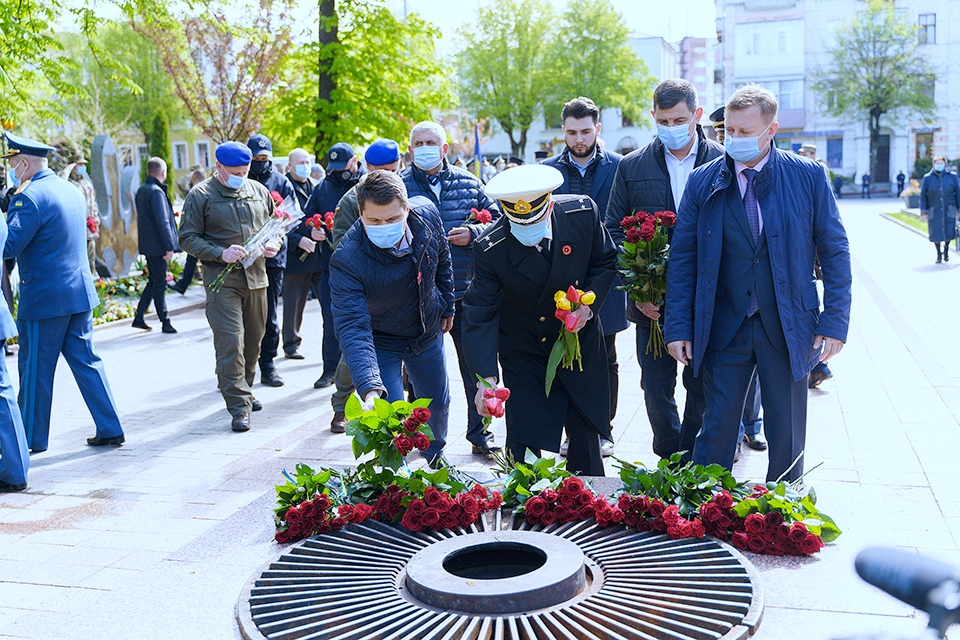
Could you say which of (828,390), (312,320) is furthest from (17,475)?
(312,320)

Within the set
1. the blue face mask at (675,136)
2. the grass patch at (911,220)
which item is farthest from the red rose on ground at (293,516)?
the grass patch at (911,220)

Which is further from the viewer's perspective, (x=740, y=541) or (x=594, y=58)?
(x=594, y=58)

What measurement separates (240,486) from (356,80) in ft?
37.2

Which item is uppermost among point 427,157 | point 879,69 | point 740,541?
point 879,69

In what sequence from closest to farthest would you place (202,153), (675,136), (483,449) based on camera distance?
(675,136) → (483,449) → (202,153)

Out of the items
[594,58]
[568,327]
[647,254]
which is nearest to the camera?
[568,327]

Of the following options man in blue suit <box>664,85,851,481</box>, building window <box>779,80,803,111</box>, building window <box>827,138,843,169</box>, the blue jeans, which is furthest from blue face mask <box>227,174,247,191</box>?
building window <box>779,80,803,111</box>

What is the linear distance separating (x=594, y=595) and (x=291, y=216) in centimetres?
A: 580

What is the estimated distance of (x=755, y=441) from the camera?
6293 millimetres

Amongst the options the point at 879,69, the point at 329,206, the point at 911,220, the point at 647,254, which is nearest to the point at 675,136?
the point at 647,254

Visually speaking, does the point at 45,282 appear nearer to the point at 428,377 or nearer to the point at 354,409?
the point at 428,377

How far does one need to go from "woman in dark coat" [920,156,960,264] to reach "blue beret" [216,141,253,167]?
45.3 feet

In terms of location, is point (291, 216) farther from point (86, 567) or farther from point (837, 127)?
point (837, 127)

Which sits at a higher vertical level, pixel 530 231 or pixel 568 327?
pixel 530 231
